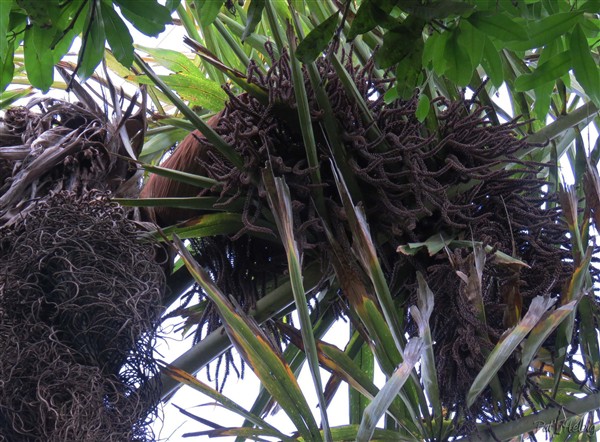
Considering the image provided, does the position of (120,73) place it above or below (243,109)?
above

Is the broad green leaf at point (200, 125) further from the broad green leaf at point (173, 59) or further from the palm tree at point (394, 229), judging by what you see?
the broad green leaf at point (173, 59)

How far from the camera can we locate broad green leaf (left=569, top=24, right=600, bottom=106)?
1149mm

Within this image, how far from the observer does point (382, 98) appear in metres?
1.48

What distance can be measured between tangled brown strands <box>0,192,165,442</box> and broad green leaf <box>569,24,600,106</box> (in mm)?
702

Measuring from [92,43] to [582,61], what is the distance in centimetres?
63

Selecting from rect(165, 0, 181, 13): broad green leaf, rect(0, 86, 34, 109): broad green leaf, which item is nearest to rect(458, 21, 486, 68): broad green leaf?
rect(165, 0, 181, 13): broad green leaf

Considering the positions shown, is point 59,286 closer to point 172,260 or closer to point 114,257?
point 114,257

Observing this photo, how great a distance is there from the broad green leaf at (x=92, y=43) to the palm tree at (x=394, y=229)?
0.03 ft

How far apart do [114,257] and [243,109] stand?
0.31 m

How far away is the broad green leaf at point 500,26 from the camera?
1.06 metres

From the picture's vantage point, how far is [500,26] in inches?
41.7

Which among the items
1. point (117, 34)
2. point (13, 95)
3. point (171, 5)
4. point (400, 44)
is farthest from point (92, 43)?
point (13, 95)

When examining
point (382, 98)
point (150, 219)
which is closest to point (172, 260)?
point (150, 219)

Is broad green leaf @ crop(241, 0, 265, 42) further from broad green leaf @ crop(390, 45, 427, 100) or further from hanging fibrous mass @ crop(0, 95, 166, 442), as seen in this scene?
hanging fibrous mass @ crop(0, 95, 166, 442)
